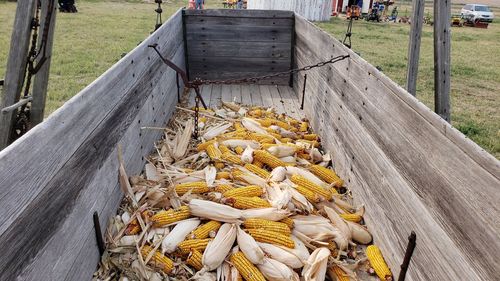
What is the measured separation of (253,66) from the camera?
28.2 feet

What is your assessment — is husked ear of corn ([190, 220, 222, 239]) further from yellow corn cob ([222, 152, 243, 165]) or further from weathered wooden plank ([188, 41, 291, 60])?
weathered wooden plank ([188, 41, 291, 60])

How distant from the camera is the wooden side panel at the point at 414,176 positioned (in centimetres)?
201

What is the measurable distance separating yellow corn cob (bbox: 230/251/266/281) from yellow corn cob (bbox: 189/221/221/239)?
0.31 meters

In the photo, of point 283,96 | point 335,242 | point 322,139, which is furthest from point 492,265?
point 283,96

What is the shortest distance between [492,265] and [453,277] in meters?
0.40

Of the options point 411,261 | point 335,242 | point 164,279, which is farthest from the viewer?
point 335,242

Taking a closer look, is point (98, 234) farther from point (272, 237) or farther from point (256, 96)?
point (256, 96)

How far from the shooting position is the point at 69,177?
239cm

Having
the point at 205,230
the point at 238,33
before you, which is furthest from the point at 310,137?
the point at 238,33

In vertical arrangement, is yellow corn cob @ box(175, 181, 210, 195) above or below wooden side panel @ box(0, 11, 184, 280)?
below

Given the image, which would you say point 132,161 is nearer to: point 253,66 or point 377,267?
point 377,267

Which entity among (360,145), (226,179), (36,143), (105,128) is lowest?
(226,179)

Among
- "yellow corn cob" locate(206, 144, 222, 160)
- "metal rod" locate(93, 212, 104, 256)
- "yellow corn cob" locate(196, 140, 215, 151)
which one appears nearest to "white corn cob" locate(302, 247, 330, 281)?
"metal rod" locate(93, 212, 104, 256)

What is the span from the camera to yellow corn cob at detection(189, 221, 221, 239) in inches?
127
